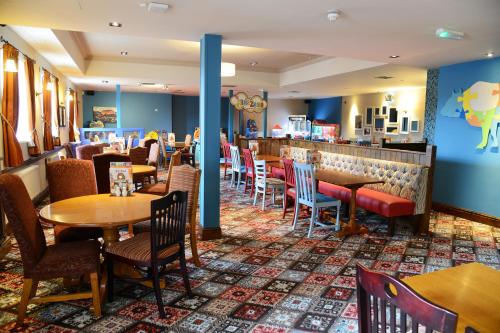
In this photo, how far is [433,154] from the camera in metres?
4.65

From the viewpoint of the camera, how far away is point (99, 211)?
2787 mm

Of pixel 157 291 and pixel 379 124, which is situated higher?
pixel 379 124

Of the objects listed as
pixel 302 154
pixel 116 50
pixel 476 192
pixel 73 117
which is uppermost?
pixel 116 50

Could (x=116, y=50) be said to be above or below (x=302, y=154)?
above

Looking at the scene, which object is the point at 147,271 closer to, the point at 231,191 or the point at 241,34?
the point at 241,34

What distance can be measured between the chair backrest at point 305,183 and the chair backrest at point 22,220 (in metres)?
2.94

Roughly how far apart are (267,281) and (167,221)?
1189 millimetres

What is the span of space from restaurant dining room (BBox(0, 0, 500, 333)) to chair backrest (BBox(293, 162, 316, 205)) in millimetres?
30

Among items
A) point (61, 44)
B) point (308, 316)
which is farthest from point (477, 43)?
point (61, 44)

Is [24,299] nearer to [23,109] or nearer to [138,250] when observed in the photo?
[138,250]

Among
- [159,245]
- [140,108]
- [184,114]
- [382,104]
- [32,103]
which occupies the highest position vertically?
[382,104]

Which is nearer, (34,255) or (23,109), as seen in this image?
(34,255)

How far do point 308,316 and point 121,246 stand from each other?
4.97 feet

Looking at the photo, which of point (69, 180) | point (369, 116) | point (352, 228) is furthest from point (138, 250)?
point (369, 116)
